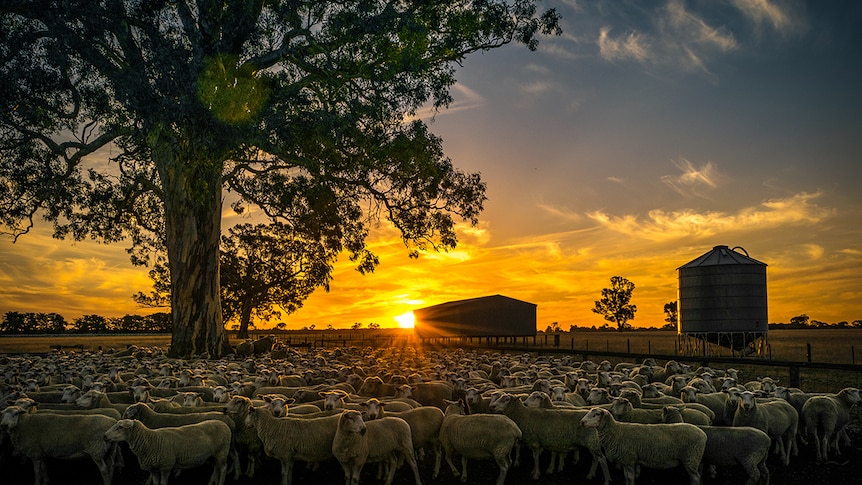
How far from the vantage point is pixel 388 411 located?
11164mm

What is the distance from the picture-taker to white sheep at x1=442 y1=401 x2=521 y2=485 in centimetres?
968

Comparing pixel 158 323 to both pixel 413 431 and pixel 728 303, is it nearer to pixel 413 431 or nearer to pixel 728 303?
pixel 728 303

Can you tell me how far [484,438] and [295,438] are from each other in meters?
2.92

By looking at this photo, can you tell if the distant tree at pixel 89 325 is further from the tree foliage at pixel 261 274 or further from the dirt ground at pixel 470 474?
the dirt ground at pixel 470 474

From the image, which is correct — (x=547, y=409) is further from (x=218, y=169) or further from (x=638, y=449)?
(x=218, y=169)

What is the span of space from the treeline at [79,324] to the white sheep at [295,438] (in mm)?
102379

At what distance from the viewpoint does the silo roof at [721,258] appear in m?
36.8

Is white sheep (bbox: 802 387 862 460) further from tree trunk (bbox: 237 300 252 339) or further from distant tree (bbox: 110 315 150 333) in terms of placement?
distant tree (bbox: 110 315 150 333)

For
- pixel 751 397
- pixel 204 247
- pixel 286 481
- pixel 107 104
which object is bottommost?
pixel 286 481

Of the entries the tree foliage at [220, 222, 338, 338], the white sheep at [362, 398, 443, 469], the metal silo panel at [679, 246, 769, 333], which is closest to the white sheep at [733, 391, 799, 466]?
the white sheep at [362, 398, 443, 469]

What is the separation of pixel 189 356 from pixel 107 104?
34.8 feet

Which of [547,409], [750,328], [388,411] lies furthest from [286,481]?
[750,328]

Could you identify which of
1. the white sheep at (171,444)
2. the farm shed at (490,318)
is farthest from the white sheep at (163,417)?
the farm shed at (490,318)

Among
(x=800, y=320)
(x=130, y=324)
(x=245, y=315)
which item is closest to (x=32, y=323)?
(x=130, y=324)
